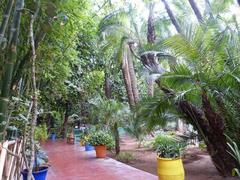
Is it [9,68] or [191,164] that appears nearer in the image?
[9,68]

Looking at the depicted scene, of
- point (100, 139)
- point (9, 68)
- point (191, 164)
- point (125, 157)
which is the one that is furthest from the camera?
point (100, 139)

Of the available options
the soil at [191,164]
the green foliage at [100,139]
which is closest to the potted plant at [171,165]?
the soil at [191,164]

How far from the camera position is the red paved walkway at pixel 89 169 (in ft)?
20.1

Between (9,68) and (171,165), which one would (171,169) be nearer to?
(171,165)

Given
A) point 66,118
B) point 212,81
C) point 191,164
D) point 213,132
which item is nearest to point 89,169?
point 191,164

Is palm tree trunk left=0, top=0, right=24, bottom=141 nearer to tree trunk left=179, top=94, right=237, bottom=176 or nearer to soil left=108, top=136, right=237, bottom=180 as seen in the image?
tree trunk left=179, top=94, right=237, bottom=176

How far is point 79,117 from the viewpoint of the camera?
14.3 metres

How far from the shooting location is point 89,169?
23.1 ft

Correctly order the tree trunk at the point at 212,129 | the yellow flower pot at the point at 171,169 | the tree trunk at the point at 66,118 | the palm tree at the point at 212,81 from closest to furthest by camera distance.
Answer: the yellow flower pot at the point at 171,169 < the palm tree at the point at 212,81 < the tree trunk at the point at 212,129 < the tree trunk at the point at 66,118

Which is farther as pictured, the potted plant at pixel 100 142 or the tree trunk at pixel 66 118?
the tree trunk at pixel 66 118

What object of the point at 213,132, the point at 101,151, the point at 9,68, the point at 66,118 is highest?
the point at 66,118

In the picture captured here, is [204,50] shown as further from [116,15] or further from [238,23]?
[116,15]

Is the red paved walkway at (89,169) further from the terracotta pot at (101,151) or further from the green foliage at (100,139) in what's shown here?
the green foliage at (100,139)

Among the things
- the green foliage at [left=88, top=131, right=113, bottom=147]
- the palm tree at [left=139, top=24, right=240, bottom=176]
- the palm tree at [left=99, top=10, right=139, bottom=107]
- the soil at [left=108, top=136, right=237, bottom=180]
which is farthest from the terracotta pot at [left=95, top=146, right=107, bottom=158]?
the palm tree at [left=139, top=24, right=240, bottom=176]
